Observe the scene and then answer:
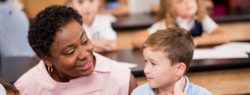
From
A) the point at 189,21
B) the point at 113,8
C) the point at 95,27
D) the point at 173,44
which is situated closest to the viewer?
the point at 173,44

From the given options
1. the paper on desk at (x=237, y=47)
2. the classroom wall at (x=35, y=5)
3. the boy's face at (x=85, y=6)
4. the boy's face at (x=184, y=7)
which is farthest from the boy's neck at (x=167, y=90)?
the classroom wall at (x=35, y=5)

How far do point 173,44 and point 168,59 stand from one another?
48mm

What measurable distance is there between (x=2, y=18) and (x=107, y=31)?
72cm

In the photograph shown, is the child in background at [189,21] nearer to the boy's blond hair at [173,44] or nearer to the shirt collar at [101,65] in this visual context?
the shirt collar at [101,65]

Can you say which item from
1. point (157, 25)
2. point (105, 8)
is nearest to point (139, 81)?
point (157, 25)

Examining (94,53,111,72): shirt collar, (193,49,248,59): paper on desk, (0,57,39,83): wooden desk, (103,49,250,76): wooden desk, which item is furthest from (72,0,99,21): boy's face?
(94,53,111,72): shirt collar

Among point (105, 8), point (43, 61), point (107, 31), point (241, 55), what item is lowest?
point (105, 8)

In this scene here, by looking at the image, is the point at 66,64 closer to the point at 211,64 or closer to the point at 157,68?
the point at 157,68

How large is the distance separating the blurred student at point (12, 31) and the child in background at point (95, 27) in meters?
0.41

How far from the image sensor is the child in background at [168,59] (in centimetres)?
146

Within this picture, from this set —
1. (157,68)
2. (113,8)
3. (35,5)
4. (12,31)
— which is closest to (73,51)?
(157,68)

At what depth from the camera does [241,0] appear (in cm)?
377

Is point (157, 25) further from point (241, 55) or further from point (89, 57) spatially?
point (89, 57)

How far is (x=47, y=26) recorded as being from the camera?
1491 millimetres
